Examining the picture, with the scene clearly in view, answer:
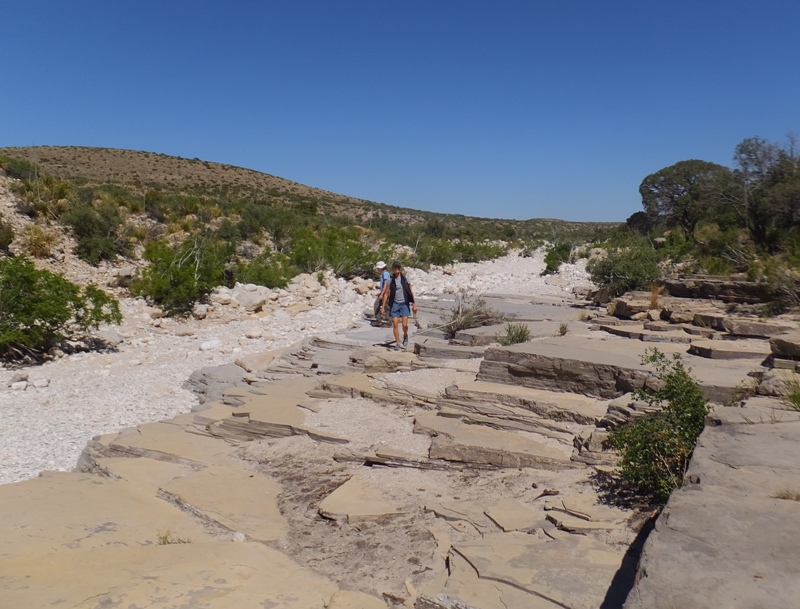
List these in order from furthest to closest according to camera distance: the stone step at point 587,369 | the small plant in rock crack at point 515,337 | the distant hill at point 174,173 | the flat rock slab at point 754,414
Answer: the distant hill at point 174,173 < the small plant in rock crack at point 515,337 < the stone step at point 587,369 < the flat rock slab at point 754,414

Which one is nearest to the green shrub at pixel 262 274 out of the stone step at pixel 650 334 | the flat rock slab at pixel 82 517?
the stone step at pixel 650 334

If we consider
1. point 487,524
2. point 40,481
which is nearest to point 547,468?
point 487,524

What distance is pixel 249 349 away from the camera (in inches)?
482

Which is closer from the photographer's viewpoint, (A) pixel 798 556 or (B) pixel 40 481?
(A) pixel 798 556

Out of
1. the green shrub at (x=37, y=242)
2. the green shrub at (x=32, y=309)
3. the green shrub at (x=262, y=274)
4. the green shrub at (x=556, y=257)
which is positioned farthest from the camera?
the green shrub at (x=556, y=257)

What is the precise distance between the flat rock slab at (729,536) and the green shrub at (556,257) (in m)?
23.6

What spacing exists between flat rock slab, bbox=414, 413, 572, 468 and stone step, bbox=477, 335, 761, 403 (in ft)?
4.18

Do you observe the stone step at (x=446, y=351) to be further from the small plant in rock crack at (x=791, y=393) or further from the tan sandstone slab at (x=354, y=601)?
the tan sandstone slab at (x=354, y=601)

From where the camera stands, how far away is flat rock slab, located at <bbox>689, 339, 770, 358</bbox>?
24.6 ft

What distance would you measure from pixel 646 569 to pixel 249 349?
33.8ft

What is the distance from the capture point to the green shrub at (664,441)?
424 centimetres

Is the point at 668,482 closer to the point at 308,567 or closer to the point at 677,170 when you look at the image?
the point at 308,567

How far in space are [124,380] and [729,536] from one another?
8.97m

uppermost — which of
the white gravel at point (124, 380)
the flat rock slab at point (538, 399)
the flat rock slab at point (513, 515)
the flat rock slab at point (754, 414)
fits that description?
the flat rock slab at point (754, 414)
